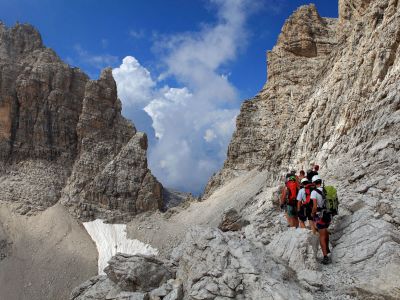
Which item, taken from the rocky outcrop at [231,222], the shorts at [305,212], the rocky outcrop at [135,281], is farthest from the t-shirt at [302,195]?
the rocky outcrop at [231,222]

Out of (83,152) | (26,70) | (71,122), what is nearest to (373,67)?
(83,152)

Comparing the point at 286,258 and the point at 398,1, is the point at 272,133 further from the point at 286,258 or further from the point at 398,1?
the point at 286,258

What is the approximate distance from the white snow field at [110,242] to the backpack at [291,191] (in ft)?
151

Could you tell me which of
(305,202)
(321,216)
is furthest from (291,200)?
(321,216)

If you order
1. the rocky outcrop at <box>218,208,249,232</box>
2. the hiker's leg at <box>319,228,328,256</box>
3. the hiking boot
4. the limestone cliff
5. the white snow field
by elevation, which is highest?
the limestone cliff

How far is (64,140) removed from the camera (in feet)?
270

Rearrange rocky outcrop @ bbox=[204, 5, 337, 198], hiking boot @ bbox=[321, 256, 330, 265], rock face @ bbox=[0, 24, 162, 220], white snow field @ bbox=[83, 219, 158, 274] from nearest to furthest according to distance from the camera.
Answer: hiking boot @ bbox=[321, 256, 330, 265] → white snow field @ bbox=[83, 219, 158, 274] → rocky outcrop @ bbox=[204, 5, 337, 198] → rock face @ bbox=[0, 24, 162, 220]

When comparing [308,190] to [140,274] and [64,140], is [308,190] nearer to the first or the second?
[140,274]

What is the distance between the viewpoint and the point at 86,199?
7112 centimetres

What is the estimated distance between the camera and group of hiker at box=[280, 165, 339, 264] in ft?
35.4

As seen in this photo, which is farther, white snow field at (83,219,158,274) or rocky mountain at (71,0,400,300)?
white snow field at (83,219,158,274)

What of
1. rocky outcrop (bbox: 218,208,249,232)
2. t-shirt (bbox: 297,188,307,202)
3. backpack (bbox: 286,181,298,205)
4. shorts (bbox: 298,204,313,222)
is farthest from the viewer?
rocky outcrop (bbox: 218,208,249,232)

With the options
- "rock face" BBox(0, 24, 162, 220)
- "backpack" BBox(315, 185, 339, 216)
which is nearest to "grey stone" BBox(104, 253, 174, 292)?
"backpack" BBox(315, 185, 339, 216)

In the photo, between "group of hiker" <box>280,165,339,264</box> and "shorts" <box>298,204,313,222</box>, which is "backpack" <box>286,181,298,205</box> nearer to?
"group of hiker" <box>280,165,339,264</box>
